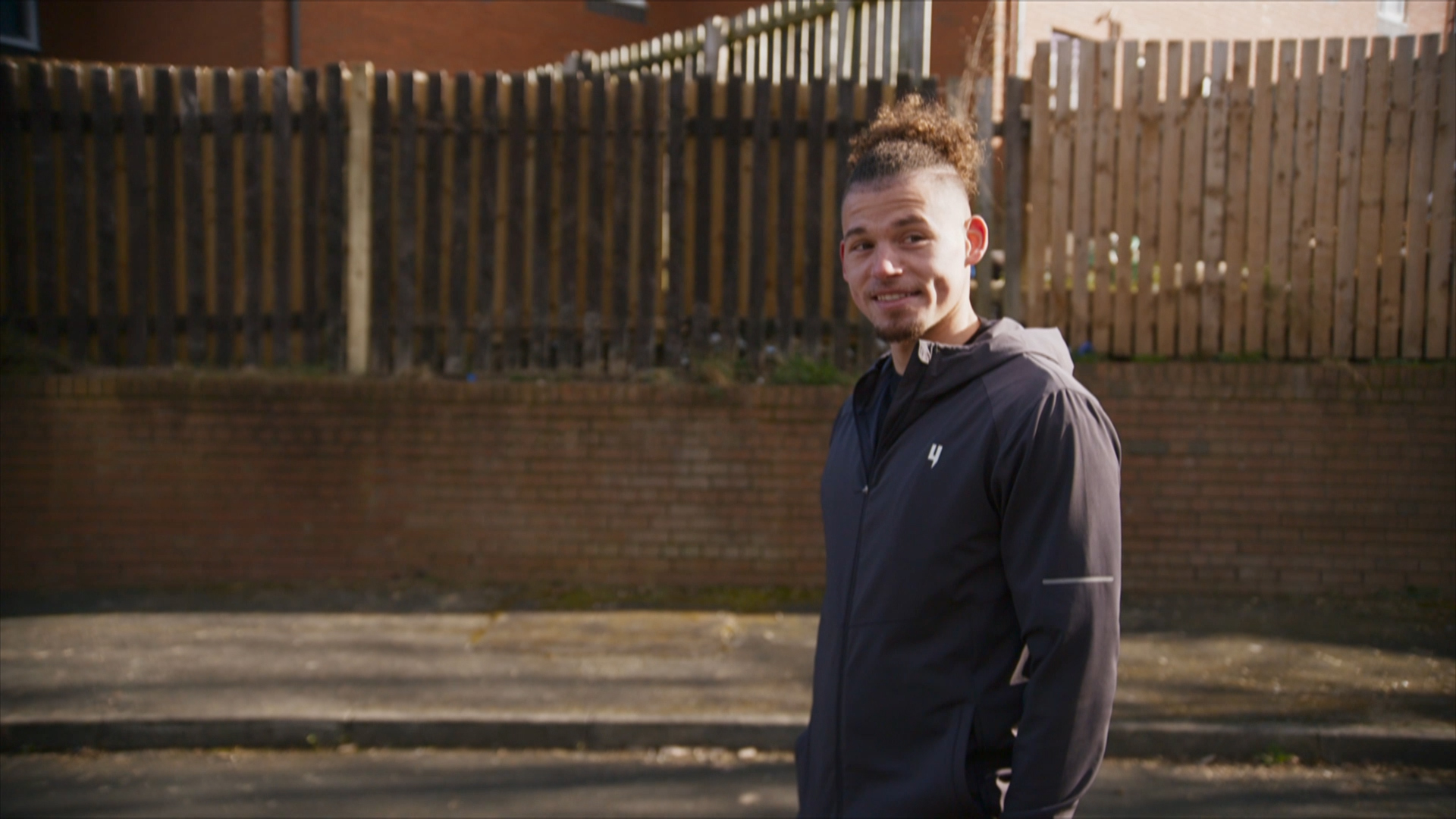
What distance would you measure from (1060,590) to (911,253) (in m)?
0.68

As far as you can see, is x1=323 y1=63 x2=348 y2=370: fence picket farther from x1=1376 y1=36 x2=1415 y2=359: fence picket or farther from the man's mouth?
x1=1376 y1=36 x2=1415 y2=359: fence picket

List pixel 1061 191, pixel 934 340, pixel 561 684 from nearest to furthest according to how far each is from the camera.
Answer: pixel 934 340
pixel 561 684
pixel 1061 191

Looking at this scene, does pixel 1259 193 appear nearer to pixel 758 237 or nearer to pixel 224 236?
pixel 758 237

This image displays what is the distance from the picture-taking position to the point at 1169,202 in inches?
282

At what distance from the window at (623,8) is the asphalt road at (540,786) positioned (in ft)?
39.2

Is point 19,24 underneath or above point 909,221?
above

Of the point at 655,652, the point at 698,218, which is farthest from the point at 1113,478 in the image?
the point at 698,218

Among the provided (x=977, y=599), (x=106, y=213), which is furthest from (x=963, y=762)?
(x=106, y=213)

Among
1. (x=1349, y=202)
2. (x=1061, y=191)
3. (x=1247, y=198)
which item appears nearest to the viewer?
(x=1349, y=202)

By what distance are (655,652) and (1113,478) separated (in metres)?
4.58

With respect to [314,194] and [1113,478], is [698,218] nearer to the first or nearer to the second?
[314,194]

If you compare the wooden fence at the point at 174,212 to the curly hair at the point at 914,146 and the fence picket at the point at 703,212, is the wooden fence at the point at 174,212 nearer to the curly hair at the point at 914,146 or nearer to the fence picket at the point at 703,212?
the fence picket at the point at 703,212

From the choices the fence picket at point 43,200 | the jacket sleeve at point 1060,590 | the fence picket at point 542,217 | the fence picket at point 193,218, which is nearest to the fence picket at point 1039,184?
the fence picket at point 542,217

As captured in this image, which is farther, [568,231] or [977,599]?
[568,231]
